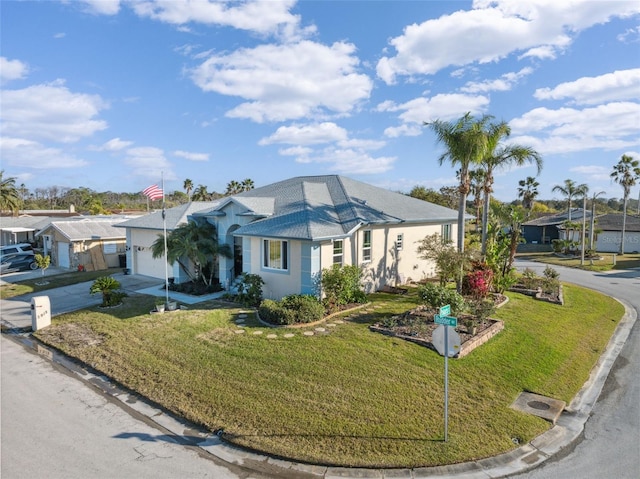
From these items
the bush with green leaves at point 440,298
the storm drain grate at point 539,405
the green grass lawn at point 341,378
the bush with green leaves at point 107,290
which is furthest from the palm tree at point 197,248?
the storm drain grate at point 539,405

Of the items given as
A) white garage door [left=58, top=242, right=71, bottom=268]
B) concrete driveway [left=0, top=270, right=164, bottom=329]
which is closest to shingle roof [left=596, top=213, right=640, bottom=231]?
concrete driveway [left=0, top=270, right=164, bottom=329]

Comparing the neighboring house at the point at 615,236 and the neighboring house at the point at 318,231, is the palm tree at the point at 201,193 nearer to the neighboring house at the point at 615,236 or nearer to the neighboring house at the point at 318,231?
the neighboring house at the point at 318,231

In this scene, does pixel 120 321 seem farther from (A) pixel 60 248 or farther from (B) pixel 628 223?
(B) pixel 628 223

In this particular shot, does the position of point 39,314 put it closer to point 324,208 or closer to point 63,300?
point 63,300

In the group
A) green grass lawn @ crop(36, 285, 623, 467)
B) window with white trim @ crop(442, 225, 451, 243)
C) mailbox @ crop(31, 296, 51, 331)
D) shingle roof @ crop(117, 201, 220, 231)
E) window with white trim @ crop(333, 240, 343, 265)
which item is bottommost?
green grass lawn @ crop(36, 285, 623, 467)

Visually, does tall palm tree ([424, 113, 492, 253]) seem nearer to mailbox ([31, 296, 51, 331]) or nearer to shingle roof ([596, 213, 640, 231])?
mailbox ([31, 296, 51, 331])

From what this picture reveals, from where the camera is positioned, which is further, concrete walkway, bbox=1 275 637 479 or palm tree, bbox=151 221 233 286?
palm tree, bbox=151 221 233 286
